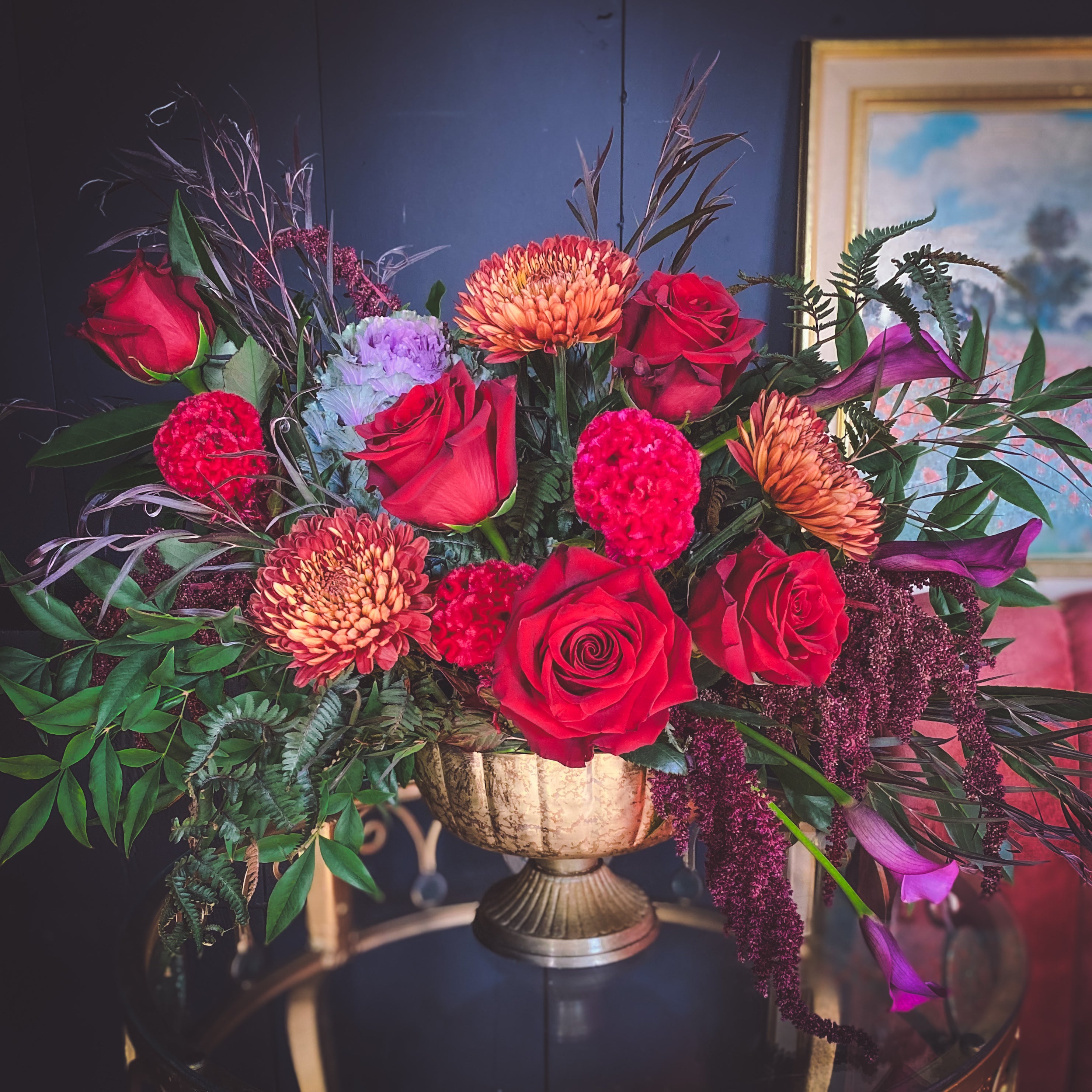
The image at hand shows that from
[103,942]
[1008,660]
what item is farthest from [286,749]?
[1008,660]

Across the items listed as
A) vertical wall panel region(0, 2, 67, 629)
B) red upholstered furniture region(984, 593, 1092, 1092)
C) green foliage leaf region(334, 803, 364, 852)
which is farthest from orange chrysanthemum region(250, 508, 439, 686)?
vertical wall panel region(0, 2, 67, 629)

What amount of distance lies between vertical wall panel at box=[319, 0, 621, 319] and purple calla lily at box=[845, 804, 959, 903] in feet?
3.92

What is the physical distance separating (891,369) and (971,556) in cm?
12

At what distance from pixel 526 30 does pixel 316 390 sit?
119cm

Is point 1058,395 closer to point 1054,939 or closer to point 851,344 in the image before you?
point 851,344

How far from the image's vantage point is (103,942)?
1007 millimetres

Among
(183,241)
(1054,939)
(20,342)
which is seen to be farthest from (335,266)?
(1054,939)

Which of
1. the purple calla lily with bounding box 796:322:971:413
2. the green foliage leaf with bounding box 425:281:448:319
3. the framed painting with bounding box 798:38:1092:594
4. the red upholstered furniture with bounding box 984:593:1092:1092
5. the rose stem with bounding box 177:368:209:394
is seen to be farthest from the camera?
the framed painting with bounding box 798:38:1092:594

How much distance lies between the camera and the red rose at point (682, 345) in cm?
48

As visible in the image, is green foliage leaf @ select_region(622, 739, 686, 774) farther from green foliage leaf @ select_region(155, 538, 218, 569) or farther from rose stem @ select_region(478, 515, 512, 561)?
green foliage leaf @ select_region(155, 538, 218, 569)

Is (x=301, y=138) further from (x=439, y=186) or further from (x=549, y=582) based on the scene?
(x=549, y=582)

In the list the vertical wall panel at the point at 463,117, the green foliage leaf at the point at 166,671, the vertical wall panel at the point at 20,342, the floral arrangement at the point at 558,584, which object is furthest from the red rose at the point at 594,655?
the vertical wall panel at the point at 20,342

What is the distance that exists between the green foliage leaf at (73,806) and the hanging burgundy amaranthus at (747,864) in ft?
1.19

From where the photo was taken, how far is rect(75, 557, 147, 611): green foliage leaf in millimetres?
517
